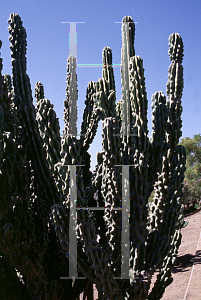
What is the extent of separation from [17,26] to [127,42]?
4.27 feet

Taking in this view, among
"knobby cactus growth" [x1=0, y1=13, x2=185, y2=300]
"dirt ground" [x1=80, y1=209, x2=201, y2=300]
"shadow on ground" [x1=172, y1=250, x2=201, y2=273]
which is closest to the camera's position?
"knobby cactus growth" [x1=0, y1=13, x2=185, y2=300]

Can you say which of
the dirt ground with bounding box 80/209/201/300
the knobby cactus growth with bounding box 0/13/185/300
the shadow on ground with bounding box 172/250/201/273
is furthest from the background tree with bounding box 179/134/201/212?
the knobby cactus growth with bounding box 0/13/185/300

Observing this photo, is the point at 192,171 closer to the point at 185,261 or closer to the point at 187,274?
the point at 185,261

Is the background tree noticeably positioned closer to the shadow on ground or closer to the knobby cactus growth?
the shadow on ground

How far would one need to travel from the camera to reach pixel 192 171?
21.0 m

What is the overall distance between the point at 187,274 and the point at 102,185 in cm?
646

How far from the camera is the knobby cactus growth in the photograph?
267 cm

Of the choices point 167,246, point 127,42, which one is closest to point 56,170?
point 167,246

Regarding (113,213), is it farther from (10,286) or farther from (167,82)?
(167,82)

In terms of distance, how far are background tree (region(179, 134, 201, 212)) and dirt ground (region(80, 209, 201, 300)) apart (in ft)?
28.0

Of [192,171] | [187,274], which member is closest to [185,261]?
[187,274]

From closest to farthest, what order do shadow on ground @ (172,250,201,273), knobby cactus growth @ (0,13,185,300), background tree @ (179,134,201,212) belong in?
knobby cactus growth @ (0,13,185,300) → shadow on ground @ (172,250,201,273) → background tree @ (179,134,201,212)

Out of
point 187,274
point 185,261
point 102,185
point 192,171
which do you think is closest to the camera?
point 102,185

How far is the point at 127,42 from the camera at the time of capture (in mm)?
3340
